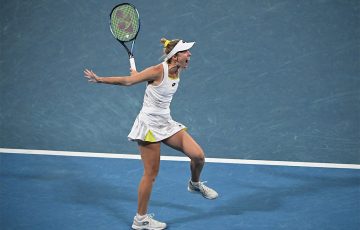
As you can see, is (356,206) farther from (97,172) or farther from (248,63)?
(97,172)

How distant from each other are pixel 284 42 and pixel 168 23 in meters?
1.49

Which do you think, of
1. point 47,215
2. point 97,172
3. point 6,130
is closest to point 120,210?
point 47,215

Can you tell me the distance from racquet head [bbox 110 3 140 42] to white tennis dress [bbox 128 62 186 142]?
75 cm

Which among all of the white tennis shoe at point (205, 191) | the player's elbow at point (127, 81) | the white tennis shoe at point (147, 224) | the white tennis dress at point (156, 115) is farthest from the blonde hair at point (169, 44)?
the white tennis shoe at point (147, 224)

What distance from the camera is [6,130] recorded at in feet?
26.1

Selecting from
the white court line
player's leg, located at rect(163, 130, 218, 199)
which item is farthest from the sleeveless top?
the white court line

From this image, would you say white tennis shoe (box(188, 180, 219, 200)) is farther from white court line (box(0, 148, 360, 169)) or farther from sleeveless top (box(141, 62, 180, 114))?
white court line (box(0, 148, 360, 169))

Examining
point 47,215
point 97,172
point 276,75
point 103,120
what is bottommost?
point 47,215

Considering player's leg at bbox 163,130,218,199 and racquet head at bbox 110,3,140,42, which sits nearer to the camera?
player's leg at bbox 163,130,218,199

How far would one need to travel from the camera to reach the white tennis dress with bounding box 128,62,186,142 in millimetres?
5422

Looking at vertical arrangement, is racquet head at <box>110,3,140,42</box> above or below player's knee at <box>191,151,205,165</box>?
above

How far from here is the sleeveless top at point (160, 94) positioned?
17.8 ft

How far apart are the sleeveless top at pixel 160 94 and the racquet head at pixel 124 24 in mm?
748

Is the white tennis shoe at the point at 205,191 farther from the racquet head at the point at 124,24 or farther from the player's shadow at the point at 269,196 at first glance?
the racquet head at the point at 124,24
